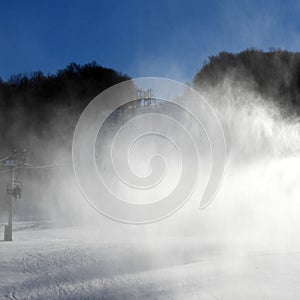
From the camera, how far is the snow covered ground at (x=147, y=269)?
630cm

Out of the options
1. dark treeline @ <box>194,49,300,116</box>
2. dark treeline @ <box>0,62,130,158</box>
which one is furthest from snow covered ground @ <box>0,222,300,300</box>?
dark treeline @ <box>0,62,130,158</box>

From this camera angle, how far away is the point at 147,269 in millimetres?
7664

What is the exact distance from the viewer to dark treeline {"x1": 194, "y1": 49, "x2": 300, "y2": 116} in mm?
20473

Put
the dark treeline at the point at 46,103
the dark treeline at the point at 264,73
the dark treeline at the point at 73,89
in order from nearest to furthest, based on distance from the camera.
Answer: the dark treeline at the point at 264,73, the dark treeline at the point at 73,89, the dark treeline at the point at 46,103

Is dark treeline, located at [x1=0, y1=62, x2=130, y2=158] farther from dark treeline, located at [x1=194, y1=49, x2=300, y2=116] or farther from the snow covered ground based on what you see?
the snow covered ground

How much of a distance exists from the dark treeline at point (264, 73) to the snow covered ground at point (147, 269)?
11.7 metres

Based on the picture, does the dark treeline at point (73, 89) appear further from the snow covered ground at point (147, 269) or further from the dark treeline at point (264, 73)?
the snow covered ground at point (147, 269)

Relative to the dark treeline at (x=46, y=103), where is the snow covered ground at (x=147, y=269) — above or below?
below

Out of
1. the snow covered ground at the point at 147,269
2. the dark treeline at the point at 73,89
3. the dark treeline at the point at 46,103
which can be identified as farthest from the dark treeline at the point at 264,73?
the snow covered ground at the point at 147,269

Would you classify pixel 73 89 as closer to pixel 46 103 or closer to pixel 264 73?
pixel 46 103

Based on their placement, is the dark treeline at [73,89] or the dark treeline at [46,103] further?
the dark treeline at [46,103]

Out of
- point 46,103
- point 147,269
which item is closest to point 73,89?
point 46,103

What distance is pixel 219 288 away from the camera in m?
6.38

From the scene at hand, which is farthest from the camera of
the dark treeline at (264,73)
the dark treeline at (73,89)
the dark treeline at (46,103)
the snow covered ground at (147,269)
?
the dark treeline at (46,103)
